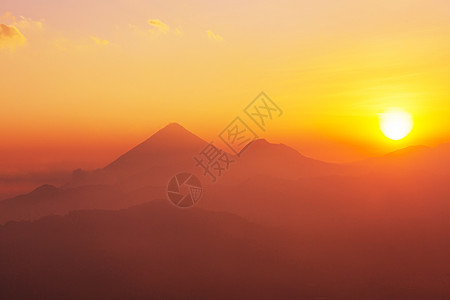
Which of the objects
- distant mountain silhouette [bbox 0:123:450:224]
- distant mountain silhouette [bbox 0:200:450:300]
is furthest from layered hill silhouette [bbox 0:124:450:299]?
distant mountain silhouette [bbox 0:123:450:224]

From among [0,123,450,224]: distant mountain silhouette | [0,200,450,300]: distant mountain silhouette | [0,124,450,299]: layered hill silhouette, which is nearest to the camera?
[0,200,450,300]: distant mountain silhouette

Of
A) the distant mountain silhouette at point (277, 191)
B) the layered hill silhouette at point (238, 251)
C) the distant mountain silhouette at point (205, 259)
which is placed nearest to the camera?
the distant mountain silhouette at point (205, 259)

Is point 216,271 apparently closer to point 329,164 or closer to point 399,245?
point 399,245

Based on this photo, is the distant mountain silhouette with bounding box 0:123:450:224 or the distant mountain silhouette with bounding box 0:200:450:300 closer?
the distant mountain silhouette with bounding box 0:200:450:300

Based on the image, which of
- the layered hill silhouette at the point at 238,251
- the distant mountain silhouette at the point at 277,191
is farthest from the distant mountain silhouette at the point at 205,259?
the distant mountain silhouette at the point at 277,191

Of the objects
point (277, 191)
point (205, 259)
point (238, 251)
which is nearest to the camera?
point (205, 259)

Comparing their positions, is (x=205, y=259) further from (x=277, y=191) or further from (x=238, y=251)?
(x=277, y=191)

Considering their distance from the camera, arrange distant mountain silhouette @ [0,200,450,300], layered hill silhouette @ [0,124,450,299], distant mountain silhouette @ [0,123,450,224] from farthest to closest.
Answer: distant mountain silhouette @ [0,123,450,224], layered hill silhouette @ [0,124,450,299], distant mountain silhouette @ [0,200,450,300]

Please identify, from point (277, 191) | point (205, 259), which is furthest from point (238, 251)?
point (277, 191)

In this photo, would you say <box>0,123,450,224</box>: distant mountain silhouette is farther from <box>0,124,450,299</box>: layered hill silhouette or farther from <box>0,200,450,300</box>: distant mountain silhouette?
<box>0,200,450,300</box>: distant mountain silhouette

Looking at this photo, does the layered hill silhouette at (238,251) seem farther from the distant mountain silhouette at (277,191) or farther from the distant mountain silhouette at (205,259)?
the distant mountain silhouette at (277,191)

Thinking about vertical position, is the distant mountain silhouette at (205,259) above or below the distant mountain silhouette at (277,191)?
below

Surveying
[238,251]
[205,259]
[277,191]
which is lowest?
[238,251]

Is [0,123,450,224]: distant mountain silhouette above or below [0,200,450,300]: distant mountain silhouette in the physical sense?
above
